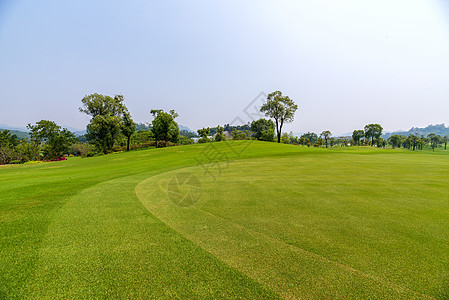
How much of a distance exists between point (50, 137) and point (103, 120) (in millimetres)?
13493

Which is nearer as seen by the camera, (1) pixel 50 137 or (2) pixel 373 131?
(1) pixel 50 137

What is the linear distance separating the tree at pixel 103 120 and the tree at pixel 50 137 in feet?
18.0

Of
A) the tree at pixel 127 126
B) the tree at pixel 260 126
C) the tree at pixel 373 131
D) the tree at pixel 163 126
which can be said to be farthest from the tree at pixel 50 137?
the tree at pixel 373 131

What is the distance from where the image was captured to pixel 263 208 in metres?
5.21

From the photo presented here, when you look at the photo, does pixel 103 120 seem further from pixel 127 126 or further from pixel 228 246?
pixel 228 246

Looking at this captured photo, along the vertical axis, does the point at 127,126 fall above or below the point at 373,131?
below

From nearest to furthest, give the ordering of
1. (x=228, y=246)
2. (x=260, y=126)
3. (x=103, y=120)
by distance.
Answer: (x=228, y=246) → (x=103, y=120) → (x=260, y=126)

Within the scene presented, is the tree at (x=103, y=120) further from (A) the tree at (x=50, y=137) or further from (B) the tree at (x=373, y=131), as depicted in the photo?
(B) the tree at (x=373, y=131)

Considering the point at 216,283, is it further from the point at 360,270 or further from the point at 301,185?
the point at 301,185

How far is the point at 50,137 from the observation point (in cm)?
4172

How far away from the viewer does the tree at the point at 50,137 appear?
40.2 metres

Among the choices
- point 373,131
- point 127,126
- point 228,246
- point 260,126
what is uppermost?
point 260,126

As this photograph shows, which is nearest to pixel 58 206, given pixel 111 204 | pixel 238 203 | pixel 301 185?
pixel 111 204

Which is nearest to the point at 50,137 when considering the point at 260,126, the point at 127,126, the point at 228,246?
the point at 127,126
